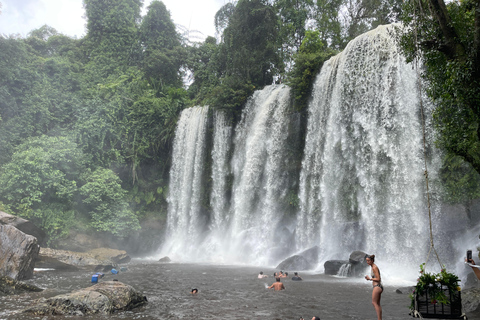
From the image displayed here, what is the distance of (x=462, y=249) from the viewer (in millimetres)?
14359

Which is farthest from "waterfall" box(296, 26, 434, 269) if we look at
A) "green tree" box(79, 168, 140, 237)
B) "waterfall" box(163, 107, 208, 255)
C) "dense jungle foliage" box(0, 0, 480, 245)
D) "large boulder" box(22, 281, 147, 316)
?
"green tree" box(79, 168, 140, 237)

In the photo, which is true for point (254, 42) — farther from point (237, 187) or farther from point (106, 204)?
point (106, 204)

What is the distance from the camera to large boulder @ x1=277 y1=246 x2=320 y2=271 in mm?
17062

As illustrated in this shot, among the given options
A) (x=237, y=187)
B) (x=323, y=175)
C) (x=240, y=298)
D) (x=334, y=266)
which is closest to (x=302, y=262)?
(x=334, y=266)

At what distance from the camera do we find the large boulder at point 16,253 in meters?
12.7

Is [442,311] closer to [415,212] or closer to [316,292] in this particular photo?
[316,292]

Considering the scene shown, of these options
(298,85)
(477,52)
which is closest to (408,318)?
(477,52)

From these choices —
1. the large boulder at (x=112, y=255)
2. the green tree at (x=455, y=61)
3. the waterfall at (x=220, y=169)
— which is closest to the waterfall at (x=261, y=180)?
the waterfall at (x=220, y=169)

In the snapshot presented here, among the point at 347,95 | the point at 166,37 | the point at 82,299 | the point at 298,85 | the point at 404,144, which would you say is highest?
the point at 166,37

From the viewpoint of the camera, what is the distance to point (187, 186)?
1092 inches

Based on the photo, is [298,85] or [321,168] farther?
[298,85]

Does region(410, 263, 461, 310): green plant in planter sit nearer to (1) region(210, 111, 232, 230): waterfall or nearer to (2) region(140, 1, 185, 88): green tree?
(1) region(210, 111, 232, 230): waterfall

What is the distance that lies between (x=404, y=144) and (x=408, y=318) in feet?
34.6

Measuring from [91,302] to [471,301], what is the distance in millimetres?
8895
